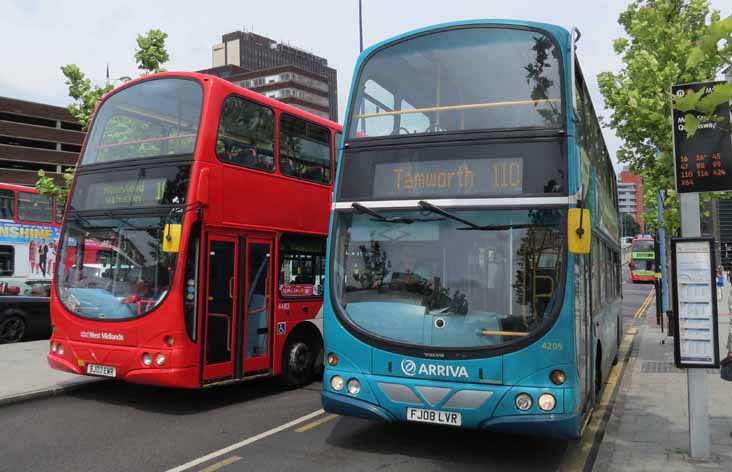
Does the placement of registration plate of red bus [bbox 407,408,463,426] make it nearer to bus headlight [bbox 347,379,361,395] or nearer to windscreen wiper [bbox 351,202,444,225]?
bus headlight [bbox 347,379,361,395]

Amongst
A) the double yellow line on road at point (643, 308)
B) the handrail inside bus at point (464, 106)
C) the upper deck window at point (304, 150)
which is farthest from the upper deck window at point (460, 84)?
the double yellow line on road at point (643, 308)

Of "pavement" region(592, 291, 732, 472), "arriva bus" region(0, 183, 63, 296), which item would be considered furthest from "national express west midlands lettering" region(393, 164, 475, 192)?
"arriva bus" region(0, 183, 63, 296)

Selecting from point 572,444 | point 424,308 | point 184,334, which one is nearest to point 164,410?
point 184,334

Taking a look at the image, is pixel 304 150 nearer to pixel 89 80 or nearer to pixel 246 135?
pixel 246 135

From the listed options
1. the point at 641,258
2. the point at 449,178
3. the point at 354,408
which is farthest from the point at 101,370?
the point at 641,258

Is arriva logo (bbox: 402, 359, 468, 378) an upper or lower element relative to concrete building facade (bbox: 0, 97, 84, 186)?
lower

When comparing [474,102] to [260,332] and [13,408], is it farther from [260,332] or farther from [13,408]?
[13,408]

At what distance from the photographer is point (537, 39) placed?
20.6 feet

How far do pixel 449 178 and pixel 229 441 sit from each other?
11.7ft

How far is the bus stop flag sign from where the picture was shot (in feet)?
19.8

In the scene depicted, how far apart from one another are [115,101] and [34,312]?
8.91 metres

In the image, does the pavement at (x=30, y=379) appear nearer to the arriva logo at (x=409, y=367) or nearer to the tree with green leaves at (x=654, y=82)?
the arriva logo at (x=409, y=367)

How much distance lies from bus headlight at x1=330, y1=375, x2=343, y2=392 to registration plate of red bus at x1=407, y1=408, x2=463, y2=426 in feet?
2.44

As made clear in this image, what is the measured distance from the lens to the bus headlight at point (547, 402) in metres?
5.44
